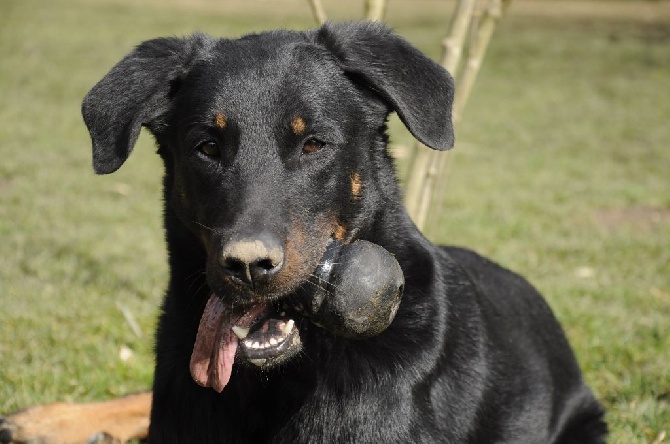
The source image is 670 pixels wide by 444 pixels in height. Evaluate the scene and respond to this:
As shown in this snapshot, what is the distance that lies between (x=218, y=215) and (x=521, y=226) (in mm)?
5819

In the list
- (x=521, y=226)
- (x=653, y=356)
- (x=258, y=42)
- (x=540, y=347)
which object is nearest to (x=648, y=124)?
(x=521, y=226)

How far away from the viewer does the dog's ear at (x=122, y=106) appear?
3.24 meters

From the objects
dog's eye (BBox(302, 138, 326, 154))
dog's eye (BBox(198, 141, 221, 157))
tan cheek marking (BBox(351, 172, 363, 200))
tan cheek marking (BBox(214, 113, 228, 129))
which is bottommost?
tan cheek marking (BBox(351, 172, 363, 200))

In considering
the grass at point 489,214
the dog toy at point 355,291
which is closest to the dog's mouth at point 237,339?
the dog toy at point 355,291

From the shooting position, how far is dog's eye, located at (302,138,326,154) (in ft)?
10.4

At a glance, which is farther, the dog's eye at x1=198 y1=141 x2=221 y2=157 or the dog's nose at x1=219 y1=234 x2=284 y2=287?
the dog's eye at x1=198 y1=141 x2=221 y2=157

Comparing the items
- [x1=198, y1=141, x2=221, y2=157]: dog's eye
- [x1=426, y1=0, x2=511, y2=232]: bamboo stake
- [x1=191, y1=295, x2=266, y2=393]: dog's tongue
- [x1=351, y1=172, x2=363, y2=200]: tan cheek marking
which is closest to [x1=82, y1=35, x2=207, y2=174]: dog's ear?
[x1=198, y1=141, x2=221, y2=157]: dog's eye

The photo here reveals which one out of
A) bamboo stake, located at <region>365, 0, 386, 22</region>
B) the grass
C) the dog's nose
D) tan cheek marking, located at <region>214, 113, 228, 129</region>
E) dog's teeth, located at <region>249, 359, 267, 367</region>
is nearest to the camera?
the dog's nose

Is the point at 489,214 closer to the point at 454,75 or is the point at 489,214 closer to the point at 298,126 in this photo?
the point at 454,75

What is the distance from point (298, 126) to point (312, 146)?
102mm

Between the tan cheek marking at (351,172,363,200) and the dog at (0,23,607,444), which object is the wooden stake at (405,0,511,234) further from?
the tan cheek marking at (351,172,363,200)

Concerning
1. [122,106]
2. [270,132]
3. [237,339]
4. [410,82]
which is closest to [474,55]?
[410,82]

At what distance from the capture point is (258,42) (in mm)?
3371

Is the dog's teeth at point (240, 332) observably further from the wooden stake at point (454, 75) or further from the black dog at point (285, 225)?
the wooden stake at point (454, 75)
